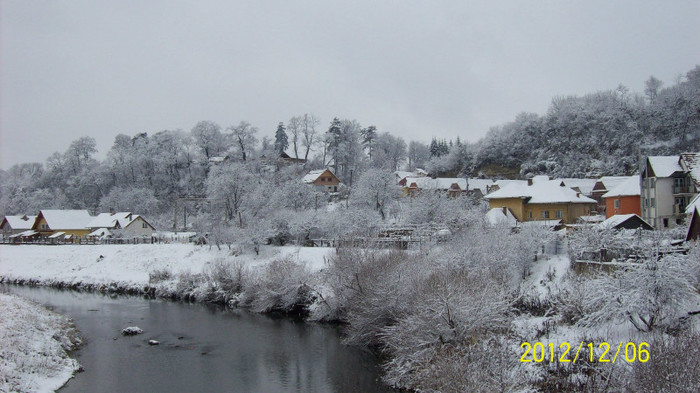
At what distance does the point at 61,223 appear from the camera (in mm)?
68812

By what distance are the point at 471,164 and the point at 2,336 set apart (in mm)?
80957

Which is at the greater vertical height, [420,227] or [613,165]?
[613,165]

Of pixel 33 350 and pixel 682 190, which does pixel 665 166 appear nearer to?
pixel 682 190

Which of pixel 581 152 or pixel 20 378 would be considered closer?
pixel 20 378

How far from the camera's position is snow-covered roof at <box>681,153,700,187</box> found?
36.0 metres

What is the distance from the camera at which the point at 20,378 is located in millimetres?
18094

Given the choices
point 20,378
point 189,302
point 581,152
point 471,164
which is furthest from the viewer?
point 471,164

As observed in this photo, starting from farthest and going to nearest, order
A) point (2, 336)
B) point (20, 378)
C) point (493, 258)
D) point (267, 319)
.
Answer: point (267, 319) → point (493, 258) → point (2, 336) → point (20, 378)

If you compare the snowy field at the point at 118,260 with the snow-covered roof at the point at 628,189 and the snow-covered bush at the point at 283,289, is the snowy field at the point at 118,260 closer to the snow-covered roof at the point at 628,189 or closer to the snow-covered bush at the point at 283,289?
the snow-covered bush at the point at 283,289

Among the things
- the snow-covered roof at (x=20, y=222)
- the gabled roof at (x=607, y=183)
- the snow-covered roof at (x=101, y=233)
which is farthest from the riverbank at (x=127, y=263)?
the gabled roof at (x=607, y=183)

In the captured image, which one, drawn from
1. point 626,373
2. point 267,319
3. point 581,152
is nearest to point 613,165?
point 581,152

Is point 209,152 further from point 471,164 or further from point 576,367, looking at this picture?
point 576,367

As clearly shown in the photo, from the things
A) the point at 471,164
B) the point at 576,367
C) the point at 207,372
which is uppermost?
the point at 471,164

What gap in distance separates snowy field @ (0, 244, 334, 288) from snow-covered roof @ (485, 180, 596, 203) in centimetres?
2035
